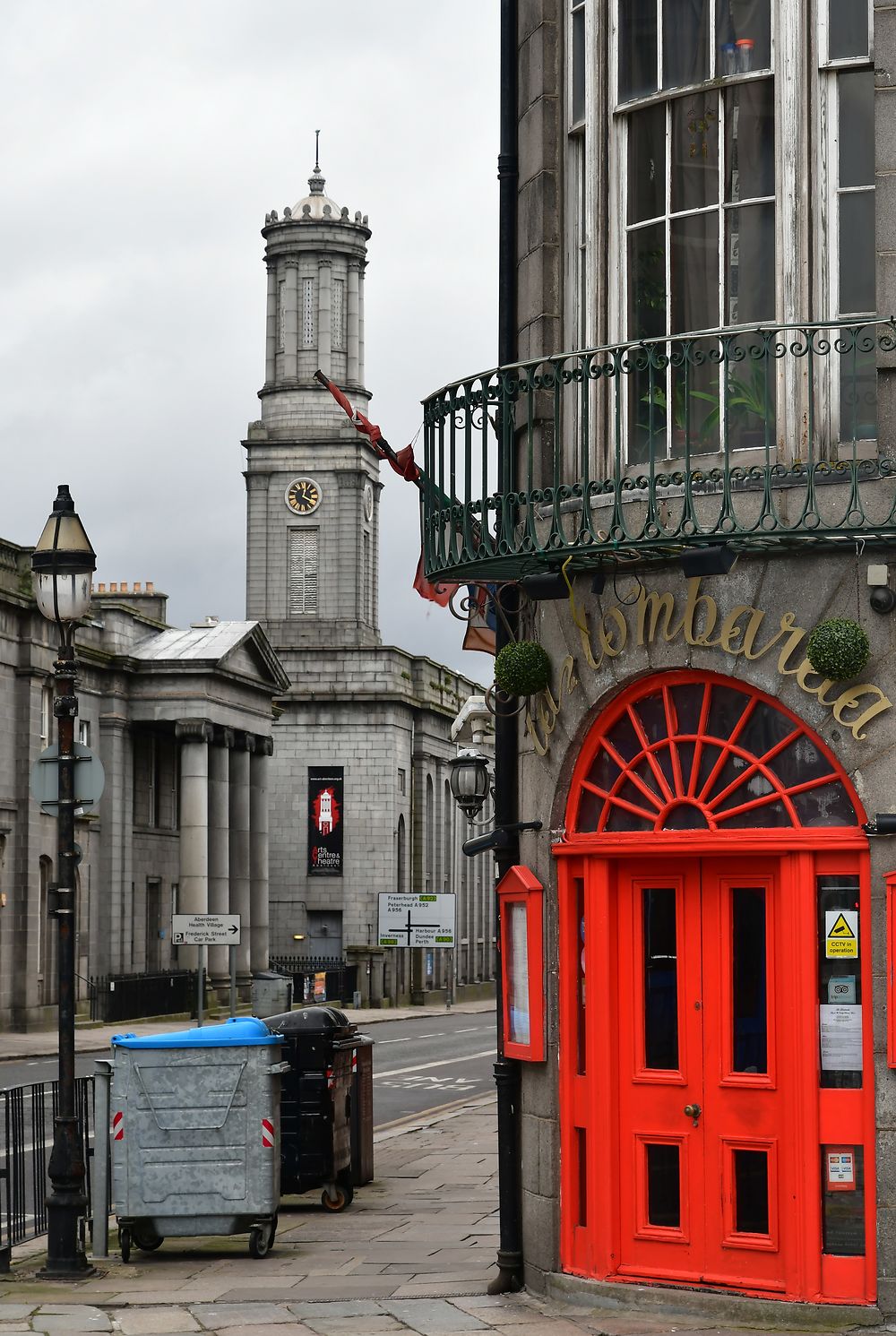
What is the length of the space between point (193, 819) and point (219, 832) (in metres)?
2.82

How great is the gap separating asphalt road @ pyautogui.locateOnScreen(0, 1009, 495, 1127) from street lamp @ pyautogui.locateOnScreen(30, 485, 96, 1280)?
1103cm

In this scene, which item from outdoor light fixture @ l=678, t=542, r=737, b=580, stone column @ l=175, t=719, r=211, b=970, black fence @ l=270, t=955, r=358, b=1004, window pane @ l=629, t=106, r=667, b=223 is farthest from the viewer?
black fence @ l=270, t=955, r=358, b=1004

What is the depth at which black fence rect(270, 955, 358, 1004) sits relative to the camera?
5916 cm

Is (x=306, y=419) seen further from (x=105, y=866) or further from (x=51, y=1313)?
(x=51, y=1313)

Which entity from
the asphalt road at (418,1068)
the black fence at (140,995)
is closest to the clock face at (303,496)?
the black fence at (140,995)

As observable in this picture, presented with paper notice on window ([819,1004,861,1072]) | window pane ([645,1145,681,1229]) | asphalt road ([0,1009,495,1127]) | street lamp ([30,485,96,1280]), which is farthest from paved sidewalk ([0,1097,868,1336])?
asphalt road ([0,1009,495,1127])

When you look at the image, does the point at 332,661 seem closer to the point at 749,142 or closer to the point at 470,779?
the point at 470,779

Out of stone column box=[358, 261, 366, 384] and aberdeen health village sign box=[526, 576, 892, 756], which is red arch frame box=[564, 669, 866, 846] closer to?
aberdeen health village sign box=[526, 576, 892, 756]

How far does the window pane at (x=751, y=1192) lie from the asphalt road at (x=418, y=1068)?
14038 millimetres

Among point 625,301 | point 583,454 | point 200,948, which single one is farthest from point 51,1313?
point 200,948

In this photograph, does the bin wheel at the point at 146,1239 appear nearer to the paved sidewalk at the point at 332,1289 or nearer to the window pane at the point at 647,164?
the paved sidewalk at the point at 332,1289

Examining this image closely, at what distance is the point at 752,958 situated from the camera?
417 inches

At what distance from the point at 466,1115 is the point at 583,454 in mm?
15414

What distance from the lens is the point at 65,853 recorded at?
13.8m
